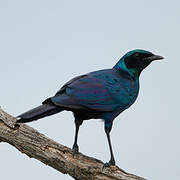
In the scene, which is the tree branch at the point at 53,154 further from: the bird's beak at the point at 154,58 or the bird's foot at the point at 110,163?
the bird's beak at the point at 154,58

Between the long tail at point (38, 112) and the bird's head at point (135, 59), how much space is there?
1.26 metres

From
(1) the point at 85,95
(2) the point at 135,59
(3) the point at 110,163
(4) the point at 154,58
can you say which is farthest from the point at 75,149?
(4) the point at 154,58

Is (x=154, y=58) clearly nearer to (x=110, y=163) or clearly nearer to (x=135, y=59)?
(x=135, y=59)

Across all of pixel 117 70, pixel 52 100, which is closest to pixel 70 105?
pixel 52 100

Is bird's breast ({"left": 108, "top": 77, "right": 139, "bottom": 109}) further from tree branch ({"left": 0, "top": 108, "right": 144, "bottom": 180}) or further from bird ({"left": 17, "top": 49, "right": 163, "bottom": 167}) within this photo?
tree branch ({"left": 0, "top": 108, "right": 144, "bottom": 180})

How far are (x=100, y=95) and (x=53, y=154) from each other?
1.00m

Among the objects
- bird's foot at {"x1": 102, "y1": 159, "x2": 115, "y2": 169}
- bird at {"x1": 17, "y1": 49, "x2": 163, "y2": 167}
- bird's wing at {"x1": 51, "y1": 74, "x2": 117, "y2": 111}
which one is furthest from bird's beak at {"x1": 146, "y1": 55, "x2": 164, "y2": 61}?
bird's foot at {"x1": 102, "y1": 159, "x2": 115, "y2": 169}

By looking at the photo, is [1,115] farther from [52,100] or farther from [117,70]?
[117,70]

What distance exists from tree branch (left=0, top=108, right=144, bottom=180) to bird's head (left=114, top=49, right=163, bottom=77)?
1.36m

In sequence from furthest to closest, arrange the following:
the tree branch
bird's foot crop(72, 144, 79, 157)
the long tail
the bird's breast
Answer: bird's foot crop(72, 144, 79, 157), the bird's breast, the tree branch, the long tail

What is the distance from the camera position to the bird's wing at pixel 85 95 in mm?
5168

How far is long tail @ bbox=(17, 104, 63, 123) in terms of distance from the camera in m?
4.99

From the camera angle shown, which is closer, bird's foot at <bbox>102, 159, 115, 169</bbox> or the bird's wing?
the bird's wing

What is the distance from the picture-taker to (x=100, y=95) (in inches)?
210
